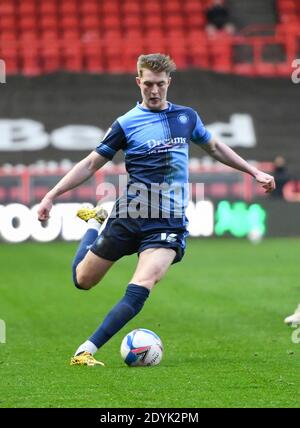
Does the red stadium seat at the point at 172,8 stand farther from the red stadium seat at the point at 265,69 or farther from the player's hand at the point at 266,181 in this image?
the player's hand at the point at 266,181

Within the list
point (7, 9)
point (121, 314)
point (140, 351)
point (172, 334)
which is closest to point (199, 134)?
point (121, 314)

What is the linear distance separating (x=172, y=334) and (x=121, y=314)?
2.19 m

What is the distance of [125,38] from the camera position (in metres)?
29.6

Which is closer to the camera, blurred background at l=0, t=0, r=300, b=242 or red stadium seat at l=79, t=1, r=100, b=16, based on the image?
blurred background at l=0, t=0, r=300, b=242

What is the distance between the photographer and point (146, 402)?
695 cm

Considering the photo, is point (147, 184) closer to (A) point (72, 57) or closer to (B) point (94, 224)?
(B) point (94, 224)

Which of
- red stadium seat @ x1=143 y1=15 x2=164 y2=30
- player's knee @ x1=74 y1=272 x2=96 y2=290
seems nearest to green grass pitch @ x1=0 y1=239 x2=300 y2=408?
player's knee @ x1=74 y1=272 x2=96 y2=290

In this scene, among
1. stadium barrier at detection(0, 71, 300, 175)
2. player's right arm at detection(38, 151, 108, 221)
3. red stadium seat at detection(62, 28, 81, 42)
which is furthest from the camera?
red stadium seat at detection(62, 28, 81, 42)

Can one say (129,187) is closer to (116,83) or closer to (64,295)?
(64,295)

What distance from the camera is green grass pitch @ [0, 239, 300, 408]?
734 cm

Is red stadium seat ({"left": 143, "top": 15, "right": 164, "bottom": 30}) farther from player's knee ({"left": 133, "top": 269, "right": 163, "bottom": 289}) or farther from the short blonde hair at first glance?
player's knee ({"left": 133, "top": 269, "right": 163, "bottom": 289})

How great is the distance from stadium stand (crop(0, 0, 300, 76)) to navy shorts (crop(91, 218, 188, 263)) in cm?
1768

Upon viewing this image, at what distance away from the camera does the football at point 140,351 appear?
8719 mm
